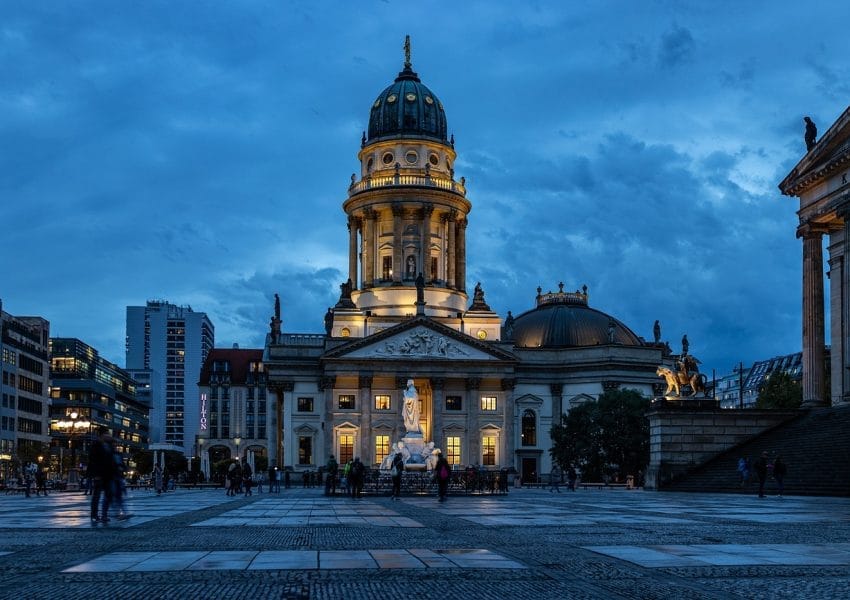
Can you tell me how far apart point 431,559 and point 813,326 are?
46713 millimetres

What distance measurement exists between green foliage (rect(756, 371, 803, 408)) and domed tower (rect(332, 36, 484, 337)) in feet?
103

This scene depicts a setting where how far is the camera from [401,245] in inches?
4722

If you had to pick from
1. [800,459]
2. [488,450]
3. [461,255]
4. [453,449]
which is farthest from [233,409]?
[800,459]

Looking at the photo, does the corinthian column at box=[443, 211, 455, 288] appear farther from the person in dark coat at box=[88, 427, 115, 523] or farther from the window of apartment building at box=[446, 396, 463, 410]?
the person in dark coat at box=[88, 427, 115, 523]

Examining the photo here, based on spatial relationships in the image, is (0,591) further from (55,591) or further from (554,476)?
(554,476)

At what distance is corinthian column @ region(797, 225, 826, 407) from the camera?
191 ft

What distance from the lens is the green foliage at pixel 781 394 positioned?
104 metres

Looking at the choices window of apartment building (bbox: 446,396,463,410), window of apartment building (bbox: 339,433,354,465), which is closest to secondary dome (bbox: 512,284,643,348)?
window of apartment building (bbox: 446,396,463,410)

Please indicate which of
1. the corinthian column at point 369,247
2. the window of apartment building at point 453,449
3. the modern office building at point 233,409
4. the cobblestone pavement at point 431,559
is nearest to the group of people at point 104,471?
the cobblestone pavement at point 431,559

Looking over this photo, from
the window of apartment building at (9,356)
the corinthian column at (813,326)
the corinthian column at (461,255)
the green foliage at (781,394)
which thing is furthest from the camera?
the corinthian column at (461,255)

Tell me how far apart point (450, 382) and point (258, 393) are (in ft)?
250

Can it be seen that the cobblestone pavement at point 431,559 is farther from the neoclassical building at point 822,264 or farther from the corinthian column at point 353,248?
the corinthian column at point 353,248

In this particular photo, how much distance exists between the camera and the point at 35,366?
127 metres

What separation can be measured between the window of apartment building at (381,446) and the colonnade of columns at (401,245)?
56.2 feet
